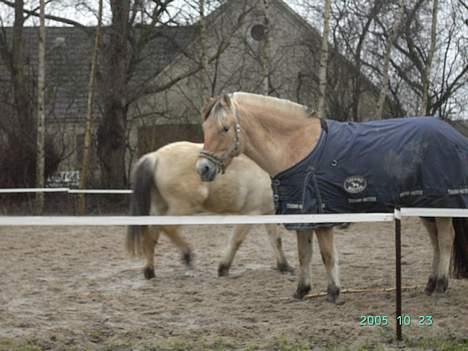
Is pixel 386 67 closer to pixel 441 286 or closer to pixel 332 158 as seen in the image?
pixel 441 286

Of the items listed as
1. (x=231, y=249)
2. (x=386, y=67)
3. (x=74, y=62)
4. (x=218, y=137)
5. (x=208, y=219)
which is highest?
(x=74, y=62)


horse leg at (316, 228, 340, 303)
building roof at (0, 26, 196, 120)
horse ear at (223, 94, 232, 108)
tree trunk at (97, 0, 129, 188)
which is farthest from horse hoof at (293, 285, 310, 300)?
building roof at (0, 26, 196, 120)

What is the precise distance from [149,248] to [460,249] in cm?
325

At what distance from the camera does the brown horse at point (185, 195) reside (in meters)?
7.27

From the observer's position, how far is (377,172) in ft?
18.0

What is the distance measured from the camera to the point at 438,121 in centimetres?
589

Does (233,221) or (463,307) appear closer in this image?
(233,221)

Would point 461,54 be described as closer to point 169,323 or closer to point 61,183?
point 61,183

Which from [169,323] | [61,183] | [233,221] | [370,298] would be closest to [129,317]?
[169,323]

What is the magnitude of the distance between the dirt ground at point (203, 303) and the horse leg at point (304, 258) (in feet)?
0.44

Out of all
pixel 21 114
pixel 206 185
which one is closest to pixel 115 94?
pixel 21 114

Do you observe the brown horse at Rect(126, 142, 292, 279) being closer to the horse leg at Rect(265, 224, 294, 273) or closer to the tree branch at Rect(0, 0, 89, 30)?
the horse leg at Rect(265, 224, 294, 273)

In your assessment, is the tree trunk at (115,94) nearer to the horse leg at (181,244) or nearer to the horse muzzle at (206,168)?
the horse leg at (181,244)

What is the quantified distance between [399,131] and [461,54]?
1835 cm
